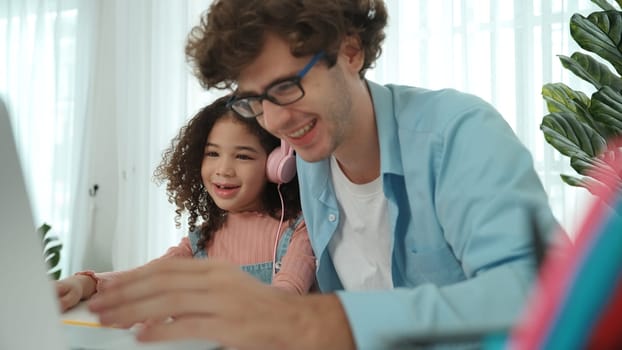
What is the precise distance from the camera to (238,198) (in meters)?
1.38

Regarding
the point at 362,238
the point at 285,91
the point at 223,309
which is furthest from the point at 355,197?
the point at 223,309

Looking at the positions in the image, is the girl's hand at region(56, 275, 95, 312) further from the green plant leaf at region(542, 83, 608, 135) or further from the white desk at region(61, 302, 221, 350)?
the green plant leaf at region(542, 83, 608, 135)

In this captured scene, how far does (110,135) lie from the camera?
383 cm

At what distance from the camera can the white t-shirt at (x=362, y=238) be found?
4.07ft

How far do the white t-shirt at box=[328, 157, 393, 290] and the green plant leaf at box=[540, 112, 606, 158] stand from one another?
0.90m

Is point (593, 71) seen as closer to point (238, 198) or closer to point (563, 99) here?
point (563, 99)

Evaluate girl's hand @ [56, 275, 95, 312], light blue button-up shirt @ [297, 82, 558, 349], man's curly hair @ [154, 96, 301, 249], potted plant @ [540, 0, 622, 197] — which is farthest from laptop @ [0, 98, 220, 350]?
potted plant @ [540, 0, 622, 197]

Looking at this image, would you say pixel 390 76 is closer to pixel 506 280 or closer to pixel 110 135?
pixel 110 135

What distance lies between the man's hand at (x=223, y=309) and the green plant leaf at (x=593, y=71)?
161 cm

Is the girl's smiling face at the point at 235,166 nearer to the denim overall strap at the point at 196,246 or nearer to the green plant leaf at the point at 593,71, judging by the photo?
the denim overall strap at the point at 196,246

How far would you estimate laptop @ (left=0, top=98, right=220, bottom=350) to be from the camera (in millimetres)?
527

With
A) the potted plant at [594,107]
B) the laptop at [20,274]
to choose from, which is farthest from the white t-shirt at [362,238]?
the potted plant at [594,107]

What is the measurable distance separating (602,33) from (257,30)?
133cm

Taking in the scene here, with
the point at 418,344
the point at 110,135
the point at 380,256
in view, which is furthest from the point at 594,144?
the point at 110,135
